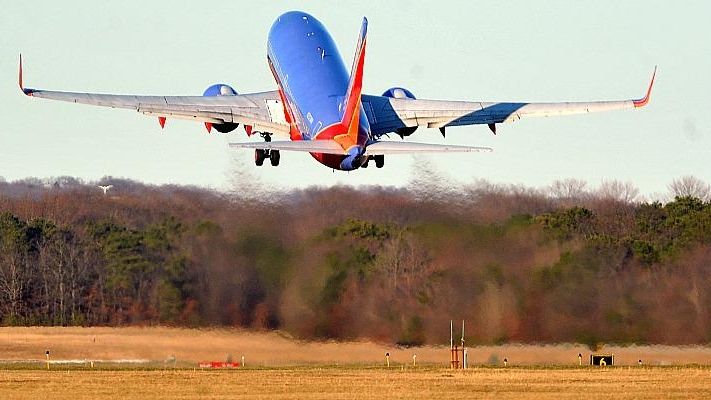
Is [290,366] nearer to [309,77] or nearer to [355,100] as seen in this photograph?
[355,100]

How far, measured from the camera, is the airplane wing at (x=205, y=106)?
75562mm

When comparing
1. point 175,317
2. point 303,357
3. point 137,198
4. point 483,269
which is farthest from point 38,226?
point 483,269

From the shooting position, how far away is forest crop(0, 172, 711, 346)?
201ft

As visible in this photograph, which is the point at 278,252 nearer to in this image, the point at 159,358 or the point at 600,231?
the point at 159,358

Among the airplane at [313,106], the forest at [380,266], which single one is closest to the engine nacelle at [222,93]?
the airplane at [313,106]

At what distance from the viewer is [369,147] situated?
67.6 metres

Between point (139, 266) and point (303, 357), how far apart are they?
6.85m

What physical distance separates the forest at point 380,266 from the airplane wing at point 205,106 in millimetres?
10118

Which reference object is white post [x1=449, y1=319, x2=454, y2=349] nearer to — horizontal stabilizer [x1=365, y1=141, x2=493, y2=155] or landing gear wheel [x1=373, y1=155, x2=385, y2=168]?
horizontal stabilizer [x1=365, y1=141, x2=493, y2=155]

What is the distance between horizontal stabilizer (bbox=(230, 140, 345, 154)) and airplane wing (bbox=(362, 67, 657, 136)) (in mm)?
8129

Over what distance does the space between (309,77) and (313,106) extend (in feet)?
11.1

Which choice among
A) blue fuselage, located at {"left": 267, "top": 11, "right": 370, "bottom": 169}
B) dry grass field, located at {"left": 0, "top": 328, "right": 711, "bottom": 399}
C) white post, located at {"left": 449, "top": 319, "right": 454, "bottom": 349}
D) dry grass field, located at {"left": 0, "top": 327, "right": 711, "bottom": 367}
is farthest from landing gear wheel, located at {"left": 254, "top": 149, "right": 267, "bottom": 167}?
white post, located at {"left": 449, "top": 319, "right": 454, "bottom": 349}

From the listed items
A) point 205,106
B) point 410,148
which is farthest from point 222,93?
point 410,148

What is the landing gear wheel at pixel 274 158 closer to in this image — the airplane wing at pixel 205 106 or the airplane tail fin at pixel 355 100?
the airplane wing at pixel 205 106
